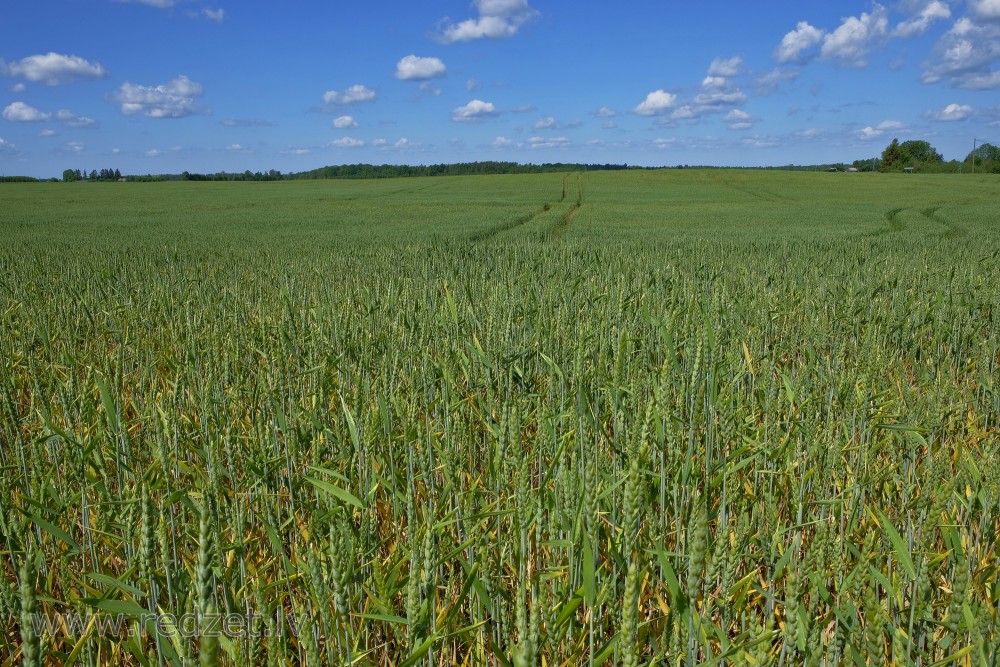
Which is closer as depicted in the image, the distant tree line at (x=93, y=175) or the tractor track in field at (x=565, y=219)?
the tractor track in field at (x=565, y=219)

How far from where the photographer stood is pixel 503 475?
2.41 metres

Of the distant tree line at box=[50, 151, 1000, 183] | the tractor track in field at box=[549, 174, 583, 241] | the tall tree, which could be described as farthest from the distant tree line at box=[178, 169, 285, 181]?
the tall tree

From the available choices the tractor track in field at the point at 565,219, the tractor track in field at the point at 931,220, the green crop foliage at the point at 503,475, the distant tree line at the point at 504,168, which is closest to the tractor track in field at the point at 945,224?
the tractor track in field at the point at 931,220

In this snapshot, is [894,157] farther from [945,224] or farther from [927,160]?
[945,224]

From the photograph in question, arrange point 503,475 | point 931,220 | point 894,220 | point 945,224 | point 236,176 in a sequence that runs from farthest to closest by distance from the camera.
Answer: point 236,176
point 931,220
point 894,220
point 945,224
point 503,475

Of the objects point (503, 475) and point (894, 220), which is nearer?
point (503, 475)

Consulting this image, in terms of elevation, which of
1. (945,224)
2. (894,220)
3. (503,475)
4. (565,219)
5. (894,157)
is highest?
Result: (894,157)

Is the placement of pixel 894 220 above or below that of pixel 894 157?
below

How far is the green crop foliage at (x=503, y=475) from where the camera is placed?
1.36m

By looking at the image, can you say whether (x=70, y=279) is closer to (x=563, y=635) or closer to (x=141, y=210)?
(x=563, y=635)

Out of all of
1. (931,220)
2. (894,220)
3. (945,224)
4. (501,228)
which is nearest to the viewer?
(501,228)

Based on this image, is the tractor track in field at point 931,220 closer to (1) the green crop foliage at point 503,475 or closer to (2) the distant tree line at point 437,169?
(1) the green crop foliage at point 503,475

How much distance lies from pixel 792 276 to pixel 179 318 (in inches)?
240

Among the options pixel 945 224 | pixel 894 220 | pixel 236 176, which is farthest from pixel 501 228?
pixel 236 176
